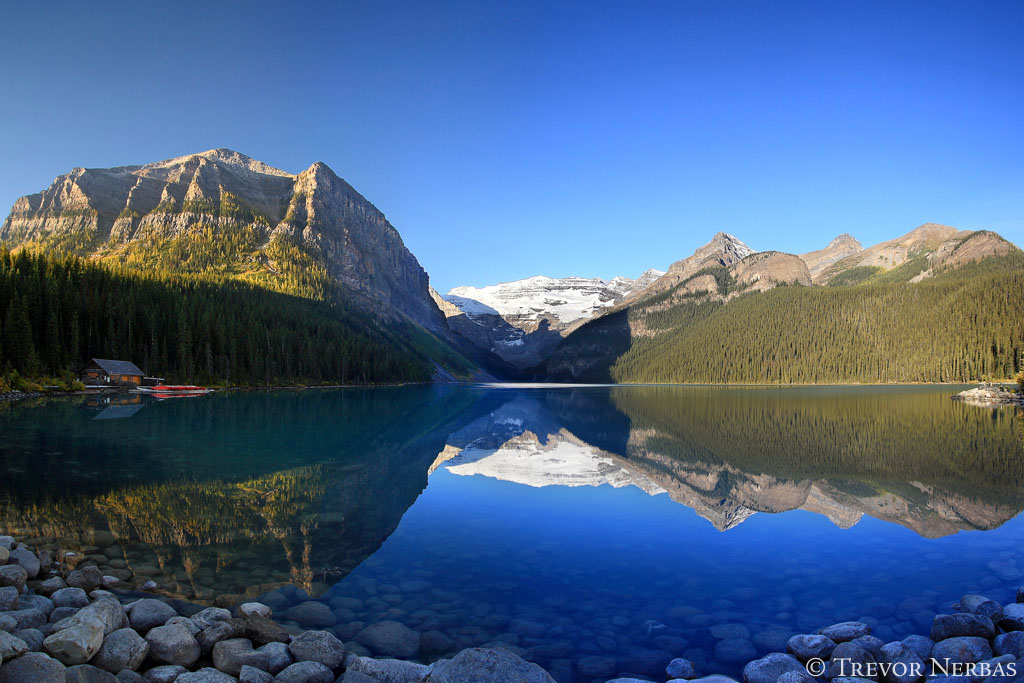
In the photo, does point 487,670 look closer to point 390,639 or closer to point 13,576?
point 390,639

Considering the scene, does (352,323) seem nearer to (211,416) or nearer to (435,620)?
(211,416)

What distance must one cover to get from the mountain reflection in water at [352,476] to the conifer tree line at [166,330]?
3604cm

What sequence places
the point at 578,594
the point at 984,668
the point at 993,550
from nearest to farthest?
the point at 984,668, the point at 578,594, the point at 993,550

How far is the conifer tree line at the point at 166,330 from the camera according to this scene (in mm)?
76062

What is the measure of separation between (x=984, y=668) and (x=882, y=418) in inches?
2029

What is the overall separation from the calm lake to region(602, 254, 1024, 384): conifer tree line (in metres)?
132

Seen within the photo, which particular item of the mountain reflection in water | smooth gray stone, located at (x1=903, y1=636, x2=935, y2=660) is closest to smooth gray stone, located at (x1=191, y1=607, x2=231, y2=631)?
the mountain reflection in water

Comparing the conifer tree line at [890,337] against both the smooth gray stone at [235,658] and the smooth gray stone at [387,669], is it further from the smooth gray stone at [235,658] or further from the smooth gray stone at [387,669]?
the smooth gray stone at [235,658]

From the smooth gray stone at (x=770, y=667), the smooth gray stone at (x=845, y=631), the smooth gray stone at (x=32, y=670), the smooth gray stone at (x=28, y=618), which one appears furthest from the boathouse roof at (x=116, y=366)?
the smooth gray stone at (x=845, y=631)

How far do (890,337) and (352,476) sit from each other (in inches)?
7123

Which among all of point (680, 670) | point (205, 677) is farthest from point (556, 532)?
point (205, 677)

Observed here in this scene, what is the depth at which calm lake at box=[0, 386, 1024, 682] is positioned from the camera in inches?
415

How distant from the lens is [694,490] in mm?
21906

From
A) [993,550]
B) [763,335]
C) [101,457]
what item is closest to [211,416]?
[101,457]
